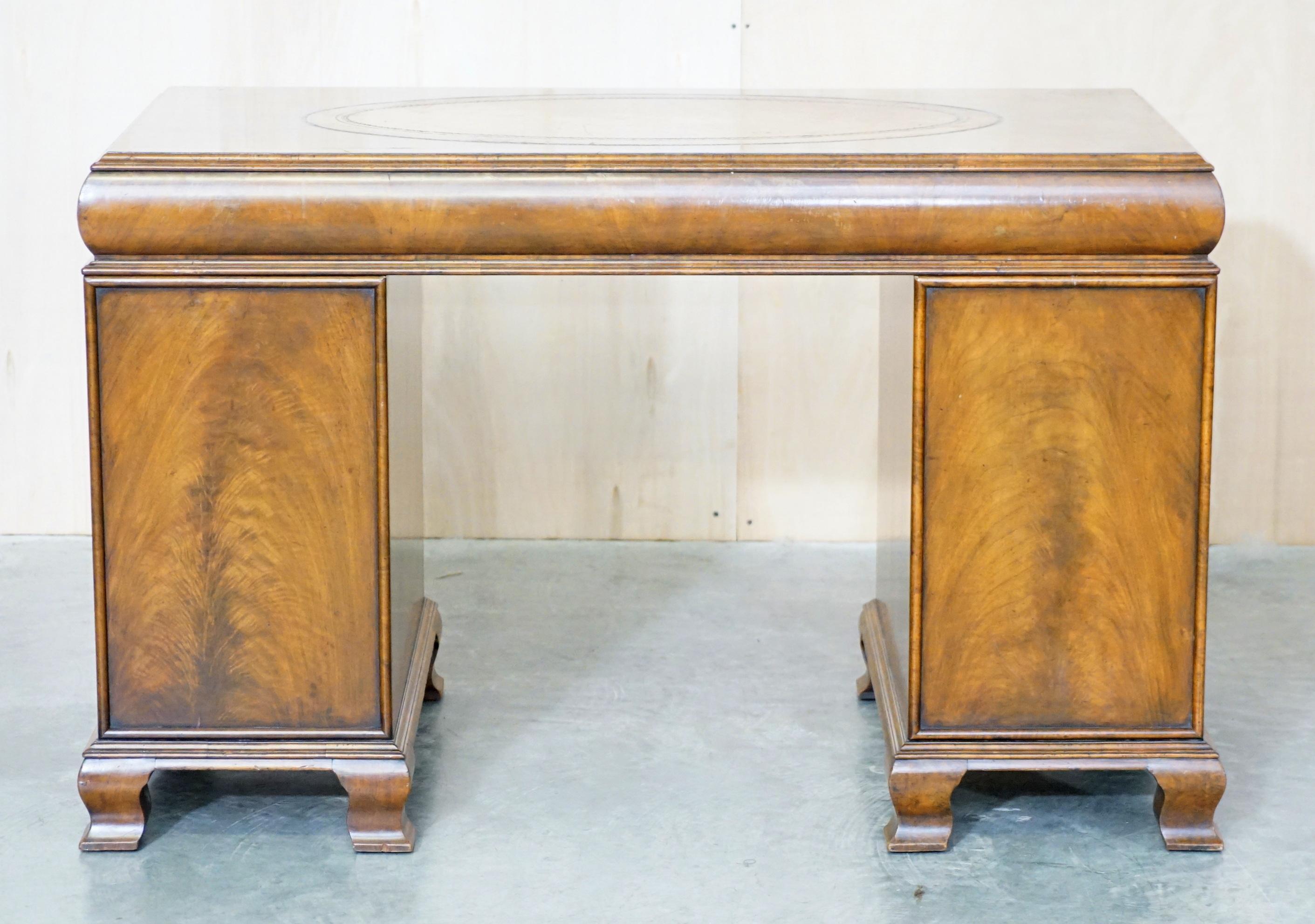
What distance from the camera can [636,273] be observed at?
2014mm

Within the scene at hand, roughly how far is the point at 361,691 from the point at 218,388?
0.41m

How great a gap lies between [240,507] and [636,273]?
21.8 inches

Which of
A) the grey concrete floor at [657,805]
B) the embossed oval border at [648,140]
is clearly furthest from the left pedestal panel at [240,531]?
the embossed oval border at [648,140]

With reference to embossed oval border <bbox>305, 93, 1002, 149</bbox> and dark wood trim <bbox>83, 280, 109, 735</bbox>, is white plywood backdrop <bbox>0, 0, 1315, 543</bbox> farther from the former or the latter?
dark wood trim <bbox>83, 280, 109, 735</bbox>

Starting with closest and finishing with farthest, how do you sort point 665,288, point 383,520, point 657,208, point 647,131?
point 657,208 < point 383,520 < point 647,131 < point 665,288

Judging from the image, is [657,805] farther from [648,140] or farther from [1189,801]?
[648,140]

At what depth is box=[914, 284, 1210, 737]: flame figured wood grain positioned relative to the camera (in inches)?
79.7

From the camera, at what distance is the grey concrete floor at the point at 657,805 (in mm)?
2027

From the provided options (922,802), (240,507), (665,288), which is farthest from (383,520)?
(665,288)

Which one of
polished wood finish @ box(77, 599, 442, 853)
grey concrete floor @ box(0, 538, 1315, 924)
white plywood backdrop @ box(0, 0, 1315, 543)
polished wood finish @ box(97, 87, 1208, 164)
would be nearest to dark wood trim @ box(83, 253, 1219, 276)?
polished wood finish @ box(97, 87, 1208, 164)

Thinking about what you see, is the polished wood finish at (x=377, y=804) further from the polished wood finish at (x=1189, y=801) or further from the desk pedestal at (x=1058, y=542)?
the polished wood finish at (x=1189, y=801)

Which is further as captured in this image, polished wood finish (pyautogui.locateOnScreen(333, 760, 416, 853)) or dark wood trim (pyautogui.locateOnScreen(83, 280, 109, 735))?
polished wood finish (pyautogui.locateOnScreen(333, 760, 416, 853))

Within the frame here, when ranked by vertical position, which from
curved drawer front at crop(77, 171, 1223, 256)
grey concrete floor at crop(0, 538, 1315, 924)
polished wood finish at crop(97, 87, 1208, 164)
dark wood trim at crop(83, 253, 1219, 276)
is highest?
polished wood finish at crop(97, 87, 1208, 164)

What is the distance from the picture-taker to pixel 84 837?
2.15 m
